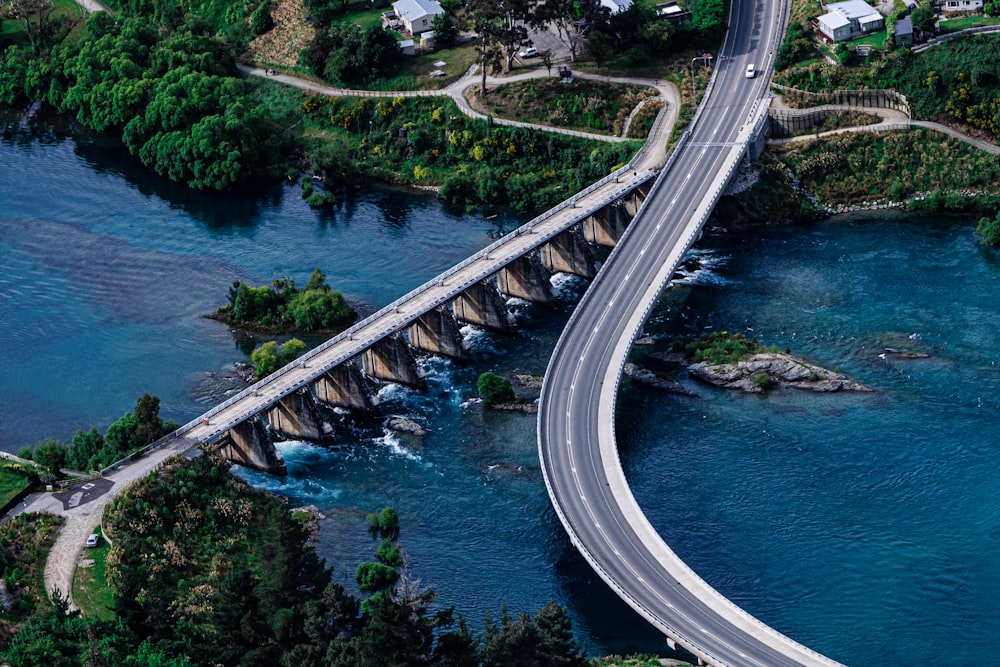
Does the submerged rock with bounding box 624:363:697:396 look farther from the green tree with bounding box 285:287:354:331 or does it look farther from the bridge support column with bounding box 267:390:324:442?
the green tree with bounding box 285:287:354:331

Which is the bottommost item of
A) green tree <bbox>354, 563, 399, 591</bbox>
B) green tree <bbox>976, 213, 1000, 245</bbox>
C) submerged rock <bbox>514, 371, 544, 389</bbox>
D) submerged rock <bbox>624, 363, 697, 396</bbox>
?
green tree <bbox>354, 563, 399, 591</bbox>

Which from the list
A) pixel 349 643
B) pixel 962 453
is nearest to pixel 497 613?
pixel 349 643

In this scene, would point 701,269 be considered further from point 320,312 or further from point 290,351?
point 290,351

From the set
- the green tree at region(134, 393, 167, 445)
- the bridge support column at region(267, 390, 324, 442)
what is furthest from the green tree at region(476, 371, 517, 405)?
the green tree at region(134, 393, 167, 445)

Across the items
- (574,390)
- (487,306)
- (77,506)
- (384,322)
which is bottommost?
(77,506)

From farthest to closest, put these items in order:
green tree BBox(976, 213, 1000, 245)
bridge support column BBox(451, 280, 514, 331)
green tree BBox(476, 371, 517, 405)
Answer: green tree BBox(976, 213, 1000, 245) → bridge support column BBox(451, 280, 514, 331) → green tree BBox(476, 371, 517, 405)

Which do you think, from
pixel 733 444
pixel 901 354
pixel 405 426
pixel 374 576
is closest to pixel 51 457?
pixel 374 576
